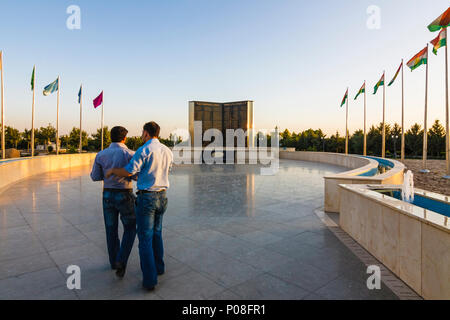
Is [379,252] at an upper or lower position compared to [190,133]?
lower

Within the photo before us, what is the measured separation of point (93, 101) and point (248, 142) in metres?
15.0

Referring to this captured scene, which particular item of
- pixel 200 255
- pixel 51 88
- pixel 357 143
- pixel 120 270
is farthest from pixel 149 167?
pixel 357 143

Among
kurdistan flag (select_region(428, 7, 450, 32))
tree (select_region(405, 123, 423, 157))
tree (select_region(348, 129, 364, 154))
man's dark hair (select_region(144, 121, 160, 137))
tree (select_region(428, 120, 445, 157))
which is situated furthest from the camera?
tree (select_region(348, 129, 364, 154))

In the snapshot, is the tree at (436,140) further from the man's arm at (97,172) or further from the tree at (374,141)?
the man's arm at (97,172)

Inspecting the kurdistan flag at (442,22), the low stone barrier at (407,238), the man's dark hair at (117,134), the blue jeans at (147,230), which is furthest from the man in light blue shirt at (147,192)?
the kurdistan flag at (442,22)

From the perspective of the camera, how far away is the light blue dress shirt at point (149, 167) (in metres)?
3.34

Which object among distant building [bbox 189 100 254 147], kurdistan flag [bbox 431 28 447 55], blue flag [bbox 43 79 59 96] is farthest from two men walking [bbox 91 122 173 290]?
distant building [bbox 189 100 254 147]

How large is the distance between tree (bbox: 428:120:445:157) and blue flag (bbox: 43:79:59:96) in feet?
196

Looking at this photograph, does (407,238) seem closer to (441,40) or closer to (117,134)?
(117,134)

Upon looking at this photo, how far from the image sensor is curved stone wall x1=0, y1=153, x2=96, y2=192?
38.1 feet

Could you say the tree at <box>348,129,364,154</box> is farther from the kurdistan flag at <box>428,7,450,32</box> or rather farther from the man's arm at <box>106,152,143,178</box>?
the man's arm at <box>106,152,143,178</box>
